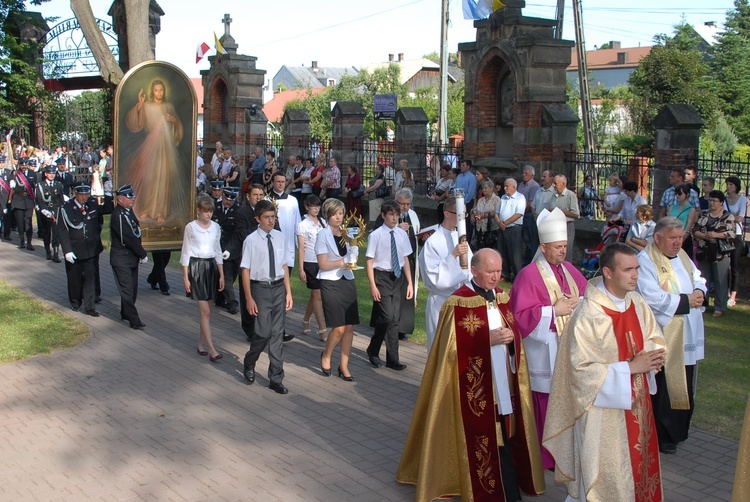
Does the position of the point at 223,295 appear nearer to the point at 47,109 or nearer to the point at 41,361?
the point at 41,361

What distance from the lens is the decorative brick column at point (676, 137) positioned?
14.0 meters

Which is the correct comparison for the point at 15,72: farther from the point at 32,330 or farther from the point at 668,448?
the point at 668,448

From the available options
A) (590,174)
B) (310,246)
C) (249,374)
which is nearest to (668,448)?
(249,374)

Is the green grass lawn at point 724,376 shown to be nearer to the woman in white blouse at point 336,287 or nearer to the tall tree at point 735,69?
the woman in white blouse at point 336,287

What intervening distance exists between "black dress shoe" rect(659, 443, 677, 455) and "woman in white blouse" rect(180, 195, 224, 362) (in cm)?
520

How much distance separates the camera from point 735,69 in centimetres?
4912

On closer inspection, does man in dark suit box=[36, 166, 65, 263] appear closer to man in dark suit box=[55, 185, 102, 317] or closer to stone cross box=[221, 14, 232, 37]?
man in dark suit box=[55, 185, 102, 317]

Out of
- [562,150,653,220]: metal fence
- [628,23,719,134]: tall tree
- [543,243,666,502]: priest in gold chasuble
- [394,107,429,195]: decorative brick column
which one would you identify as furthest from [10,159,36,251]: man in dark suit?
[628,23,719,134]: tall tree

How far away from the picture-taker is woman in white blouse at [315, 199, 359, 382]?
30.6 feet

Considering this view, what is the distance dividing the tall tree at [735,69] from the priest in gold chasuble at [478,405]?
1673 inches

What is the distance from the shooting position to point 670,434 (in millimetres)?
7375

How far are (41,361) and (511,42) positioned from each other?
437 inches

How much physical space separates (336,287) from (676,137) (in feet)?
23.7

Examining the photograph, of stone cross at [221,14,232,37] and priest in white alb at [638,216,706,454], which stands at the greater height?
stone cross at [221,14,232,37]
